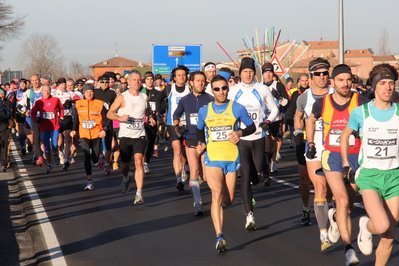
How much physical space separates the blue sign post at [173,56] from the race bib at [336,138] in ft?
85.0

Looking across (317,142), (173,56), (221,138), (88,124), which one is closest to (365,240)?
(317,142)

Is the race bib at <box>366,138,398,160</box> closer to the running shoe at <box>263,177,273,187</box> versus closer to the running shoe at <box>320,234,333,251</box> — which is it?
the running shoe at <box>320,234,333,251</box>

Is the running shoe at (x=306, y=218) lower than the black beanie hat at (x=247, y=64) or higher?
lower

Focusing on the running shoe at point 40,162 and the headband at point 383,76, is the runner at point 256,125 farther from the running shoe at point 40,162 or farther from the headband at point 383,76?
the running shoe at point 40,162

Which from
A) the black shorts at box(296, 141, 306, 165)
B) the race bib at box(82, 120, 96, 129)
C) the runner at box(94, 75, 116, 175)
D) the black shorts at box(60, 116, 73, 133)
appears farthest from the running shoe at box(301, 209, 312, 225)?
the black shorts at box(60, 116, 73, 133)

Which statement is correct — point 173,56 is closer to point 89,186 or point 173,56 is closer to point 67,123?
point 67,123

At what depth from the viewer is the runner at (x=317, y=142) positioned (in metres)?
7.25

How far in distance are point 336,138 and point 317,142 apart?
63 centimetres

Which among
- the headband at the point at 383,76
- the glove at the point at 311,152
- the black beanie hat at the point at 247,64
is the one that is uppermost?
the black beanie hat at the point at 247,64

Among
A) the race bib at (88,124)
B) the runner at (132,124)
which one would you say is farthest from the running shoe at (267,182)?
the race bib at (88,124)

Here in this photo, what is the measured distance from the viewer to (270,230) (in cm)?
852

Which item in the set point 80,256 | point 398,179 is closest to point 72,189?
point 80,256

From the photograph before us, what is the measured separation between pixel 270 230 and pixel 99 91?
738cm

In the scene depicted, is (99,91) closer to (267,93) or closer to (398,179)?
(267,93)
